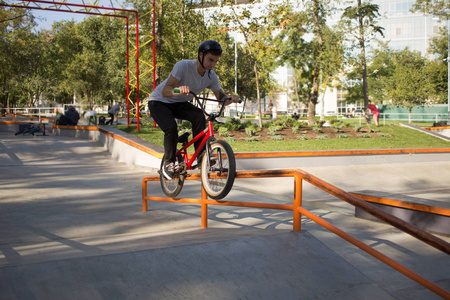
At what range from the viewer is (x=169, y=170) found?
5.59 meters

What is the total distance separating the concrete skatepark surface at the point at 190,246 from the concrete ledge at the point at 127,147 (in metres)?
1.59

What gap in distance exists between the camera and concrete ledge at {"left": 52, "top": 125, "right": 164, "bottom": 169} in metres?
12.7

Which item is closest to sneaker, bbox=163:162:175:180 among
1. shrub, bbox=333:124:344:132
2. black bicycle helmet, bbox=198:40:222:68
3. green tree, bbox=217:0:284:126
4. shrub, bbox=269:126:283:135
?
black bicycle helmet, bbox=198:40:222:68

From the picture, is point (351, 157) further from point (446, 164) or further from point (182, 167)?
point (182, 167)

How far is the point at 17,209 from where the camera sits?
7.15m

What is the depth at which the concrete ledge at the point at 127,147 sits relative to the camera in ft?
41.6

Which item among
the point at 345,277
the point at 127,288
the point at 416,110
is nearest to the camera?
the point at 127,288

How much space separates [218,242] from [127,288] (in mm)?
1074

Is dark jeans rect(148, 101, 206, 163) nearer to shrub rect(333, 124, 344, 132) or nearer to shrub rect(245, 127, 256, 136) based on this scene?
shrub rect(245, 127, 256, 136)

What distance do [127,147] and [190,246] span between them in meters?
10.9

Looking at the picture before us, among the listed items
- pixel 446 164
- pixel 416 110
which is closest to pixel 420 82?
pixel 416 110

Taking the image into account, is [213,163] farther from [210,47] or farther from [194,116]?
[210,47]

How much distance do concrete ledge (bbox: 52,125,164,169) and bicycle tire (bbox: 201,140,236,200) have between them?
7102mm

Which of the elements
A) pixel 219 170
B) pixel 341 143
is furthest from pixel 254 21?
pixel 219 170
